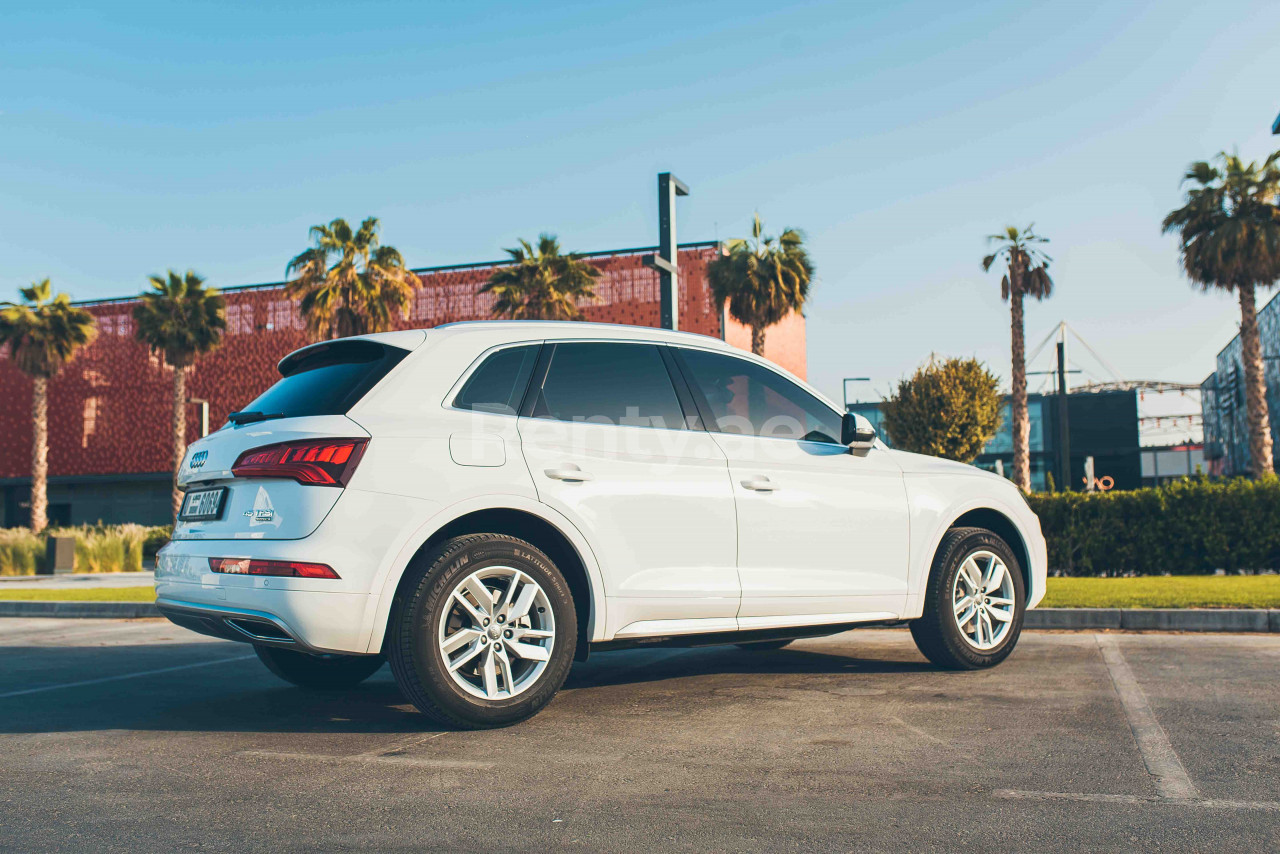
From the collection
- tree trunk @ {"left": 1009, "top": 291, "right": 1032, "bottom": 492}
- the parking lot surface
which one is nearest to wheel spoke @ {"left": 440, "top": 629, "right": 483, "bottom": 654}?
the parking lot surface

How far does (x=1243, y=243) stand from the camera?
2861 centimetres

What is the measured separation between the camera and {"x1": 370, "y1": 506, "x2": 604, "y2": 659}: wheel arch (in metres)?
4.50

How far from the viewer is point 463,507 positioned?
450 centimetres

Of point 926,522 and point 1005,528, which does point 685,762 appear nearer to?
point 926,522

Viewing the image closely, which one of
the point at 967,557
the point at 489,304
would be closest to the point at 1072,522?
the point at 967,557

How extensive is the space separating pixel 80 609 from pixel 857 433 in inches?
394

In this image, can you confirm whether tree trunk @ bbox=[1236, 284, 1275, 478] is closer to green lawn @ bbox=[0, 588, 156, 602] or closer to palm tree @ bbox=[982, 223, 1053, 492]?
palm tree @ bbox=[982, 223, 1053, 492]

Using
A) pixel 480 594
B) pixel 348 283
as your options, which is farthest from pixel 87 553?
pixel 480 594

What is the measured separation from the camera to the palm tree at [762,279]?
32.8 meters

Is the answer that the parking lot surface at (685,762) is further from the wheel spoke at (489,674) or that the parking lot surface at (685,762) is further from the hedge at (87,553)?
the hedge at (87,553)

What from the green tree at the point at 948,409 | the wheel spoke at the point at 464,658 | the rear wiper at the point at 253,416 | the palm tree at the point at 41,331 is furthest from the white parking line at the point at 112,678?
the palm tree at the point at 41,331

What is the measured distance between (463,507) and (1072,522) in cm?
1271

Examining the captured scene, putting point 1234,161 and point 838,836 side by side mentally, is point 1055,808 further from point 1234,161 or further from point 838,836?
point 1234,161

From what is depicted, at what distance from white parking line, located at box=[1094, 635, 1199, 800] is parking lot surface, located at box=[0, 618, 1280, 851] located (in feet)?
0.05
